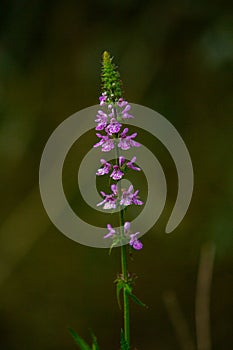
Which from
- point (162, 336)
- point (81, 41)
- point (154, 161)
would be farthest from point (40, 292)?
point (81, 41)

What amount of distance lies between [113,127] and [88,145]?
6.20 feet

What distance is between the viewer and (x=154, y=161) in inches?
114

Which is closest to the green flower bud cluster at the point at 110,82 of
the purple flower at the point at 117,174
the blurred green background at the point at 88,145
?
the purple flower at the point at 117,174

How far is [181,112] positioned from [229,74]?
0.36m

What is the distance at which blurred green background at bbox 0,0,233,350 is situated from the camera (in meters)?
2.83

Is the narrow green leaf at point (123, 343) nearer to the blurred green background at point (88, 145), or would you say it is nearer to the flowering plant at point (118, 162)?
the flowering plant at point (118, 162)

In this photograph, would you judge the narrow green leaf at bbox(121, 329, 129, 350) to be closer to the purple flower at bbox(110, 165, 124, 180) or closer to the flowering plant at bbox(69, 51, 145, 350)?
the flowering plant at bbox(69, 51, 145, 350)

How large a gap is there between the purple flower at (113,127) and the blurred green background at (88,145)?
5.46 feet

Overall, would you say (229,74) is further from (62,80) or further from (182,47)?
(62,80)

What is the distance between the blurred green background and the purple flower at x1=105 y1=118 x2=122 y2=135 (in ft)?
5.46

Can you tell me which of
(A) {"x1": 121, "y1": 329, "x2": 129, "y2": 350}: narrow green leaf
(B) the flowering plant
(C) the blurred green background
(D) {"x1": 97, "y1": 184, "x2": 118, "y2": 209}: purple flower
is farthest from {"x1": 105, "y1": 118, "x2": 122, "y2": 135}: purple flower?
(C) the blurred green background

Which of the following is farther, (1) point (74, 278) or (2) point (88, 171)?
(1) point (74, 278)

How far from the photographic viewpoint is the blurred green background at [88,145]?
2830mm

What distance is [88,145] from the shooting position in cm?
305
